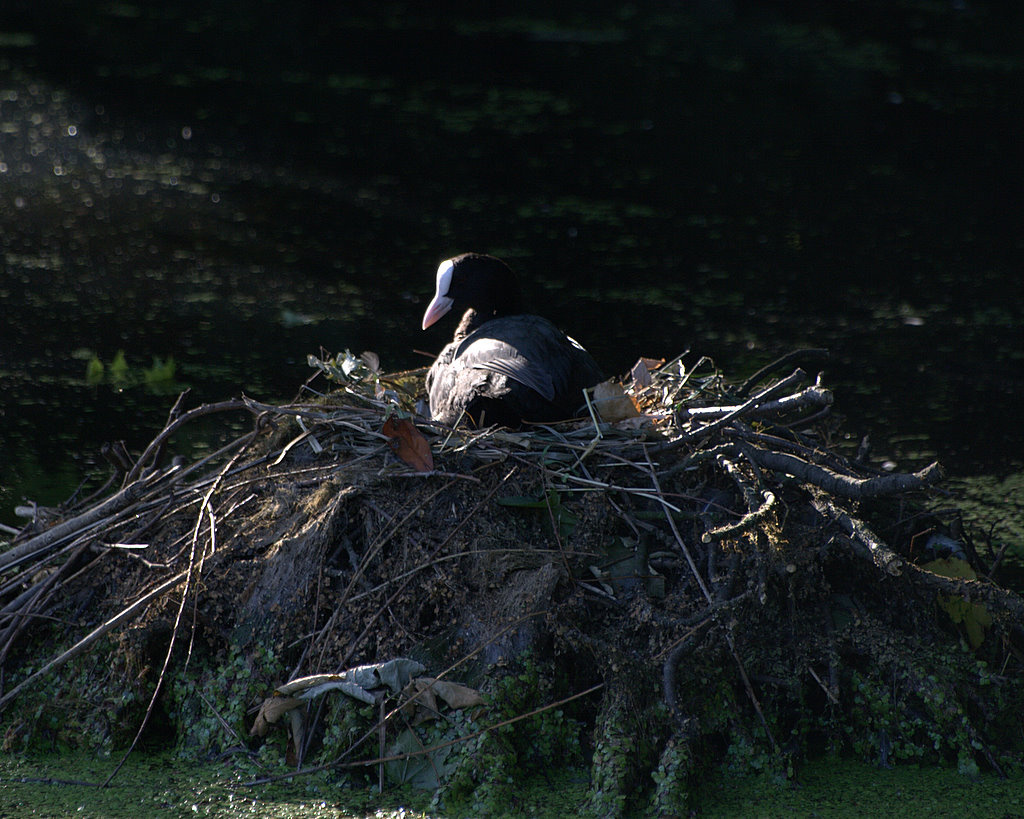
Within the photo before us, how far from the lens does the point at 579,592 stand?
296cm

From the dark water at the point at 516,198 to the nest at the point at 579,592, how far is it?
134cm

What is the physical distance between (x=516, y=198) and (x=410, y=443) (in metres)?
4.93

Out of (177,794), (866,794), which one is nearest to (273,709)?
(177,794)

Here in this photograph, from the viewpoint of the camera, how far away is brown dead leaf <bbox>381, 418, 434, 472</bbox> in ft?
10.4

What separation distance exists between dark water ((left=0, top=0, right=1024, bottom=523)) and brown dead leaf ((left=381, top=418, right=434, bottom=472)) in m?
1.78

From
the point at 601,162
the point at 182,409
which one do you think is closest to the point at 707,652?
the point at 182,409

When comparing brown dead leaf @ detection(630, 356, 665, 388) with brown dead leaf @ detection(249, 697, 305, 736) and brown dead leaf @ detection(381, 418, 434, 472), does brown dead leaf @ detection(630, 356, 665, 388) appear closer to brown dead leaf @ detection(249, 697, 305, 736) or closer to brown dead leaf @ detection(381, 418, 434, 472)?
brown dead leaf @ detection(381, 418, 434, 472)

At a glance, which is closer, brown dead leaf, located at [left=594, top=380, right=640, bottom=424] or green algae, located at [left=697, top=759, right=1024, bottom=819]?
green algae, located at [left=697, top=759, right=1024, bottom=819]

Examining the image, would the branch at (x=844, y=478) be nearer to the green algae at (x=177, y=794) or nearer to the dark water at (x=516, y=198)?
the green algae at (x=177, y=794)

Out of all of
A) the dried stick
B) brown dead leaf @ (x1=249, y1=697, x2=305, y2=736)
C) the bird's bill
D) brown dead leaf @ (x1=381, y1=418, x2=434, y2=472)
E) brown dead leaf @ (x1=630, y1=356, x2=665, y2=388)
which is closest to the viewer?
brown dead leaf @ (x1=249, y1=697, x2=305, y2=736)

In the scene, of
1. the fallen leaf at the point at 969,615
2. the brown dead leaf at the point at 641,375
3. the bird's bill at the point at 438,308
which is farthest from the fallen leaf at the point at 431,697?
the bird's bill at the point at 438,308

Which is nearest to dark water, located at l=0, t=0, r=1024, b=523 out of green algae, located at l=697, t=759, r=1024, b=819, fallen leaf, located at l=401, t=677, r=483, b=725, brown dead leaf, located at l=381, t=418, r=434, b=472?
brown dead leaf, located at l=381, t=418, r=434, b=472

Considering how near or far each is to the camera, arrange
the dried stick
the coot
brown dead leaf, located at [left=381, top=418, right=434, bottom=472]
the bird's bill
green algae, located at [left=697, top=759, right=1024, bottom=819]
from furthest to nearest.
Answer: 1. the bird's bill
2. the coot
3. brown dead leaf, located at [left=381, top=418, right=434, bottom=472]
4. the dried stick
5. green algae, located at [left=697, top=759, right=1024, bottom=819]

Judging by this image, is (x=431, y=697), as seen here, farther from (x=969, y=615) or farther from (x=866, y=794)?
(x=969, y=615)
